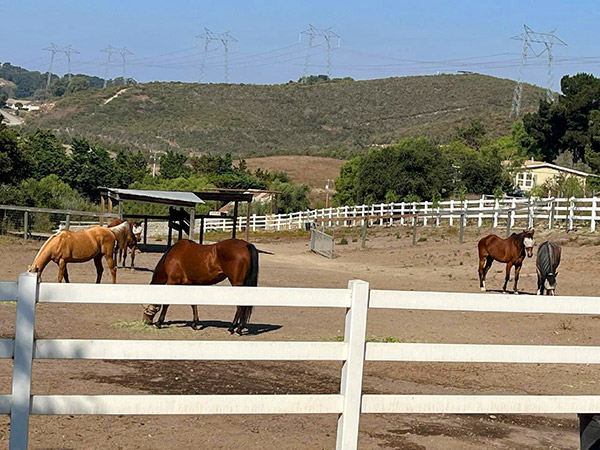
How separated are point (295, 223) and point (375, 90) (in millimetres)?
99866

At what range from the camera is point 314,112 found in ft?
476

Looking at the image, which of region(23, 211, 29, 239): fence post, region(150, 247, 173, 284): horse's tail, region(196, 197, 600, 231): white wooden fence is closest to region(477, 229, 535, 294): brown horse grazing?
region(150, 247, 173, 284): horse's tail

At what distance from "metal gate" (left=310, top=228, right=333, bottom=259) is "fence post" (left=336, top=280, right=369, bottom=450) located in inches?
1116

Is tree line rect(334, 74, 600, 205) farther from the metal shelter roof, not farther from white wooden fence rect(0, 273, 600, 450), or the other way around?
white wooden fence rect(0, 273, 600, 450)

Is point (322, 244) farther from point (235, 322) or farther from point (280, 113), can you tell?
point (280, 113)

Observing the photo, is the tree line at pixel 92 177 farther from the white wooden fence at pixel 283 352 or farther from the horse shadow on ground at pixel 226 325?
the white wooden fence at pixel 283 352

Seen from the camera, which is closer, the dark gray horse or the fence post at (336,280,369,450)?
the fence post at (336,280,369,450)

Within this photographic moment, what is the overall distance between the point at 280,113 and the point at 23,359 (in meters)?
140

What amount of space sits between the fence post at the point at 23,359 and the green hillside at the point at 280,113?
371ft

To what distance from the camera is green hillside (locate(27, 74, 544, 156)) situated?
12794cm

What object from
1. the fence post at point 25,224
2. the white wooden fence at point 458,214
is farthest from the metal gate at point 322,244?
the fence post at point 25,224

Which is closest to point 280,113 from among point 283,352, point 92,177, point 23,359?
point 92,177

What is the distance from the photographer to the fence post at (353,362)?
543 cm

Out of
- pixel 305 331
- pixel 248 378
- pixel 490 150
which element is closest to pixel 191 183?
pixel 490 150
